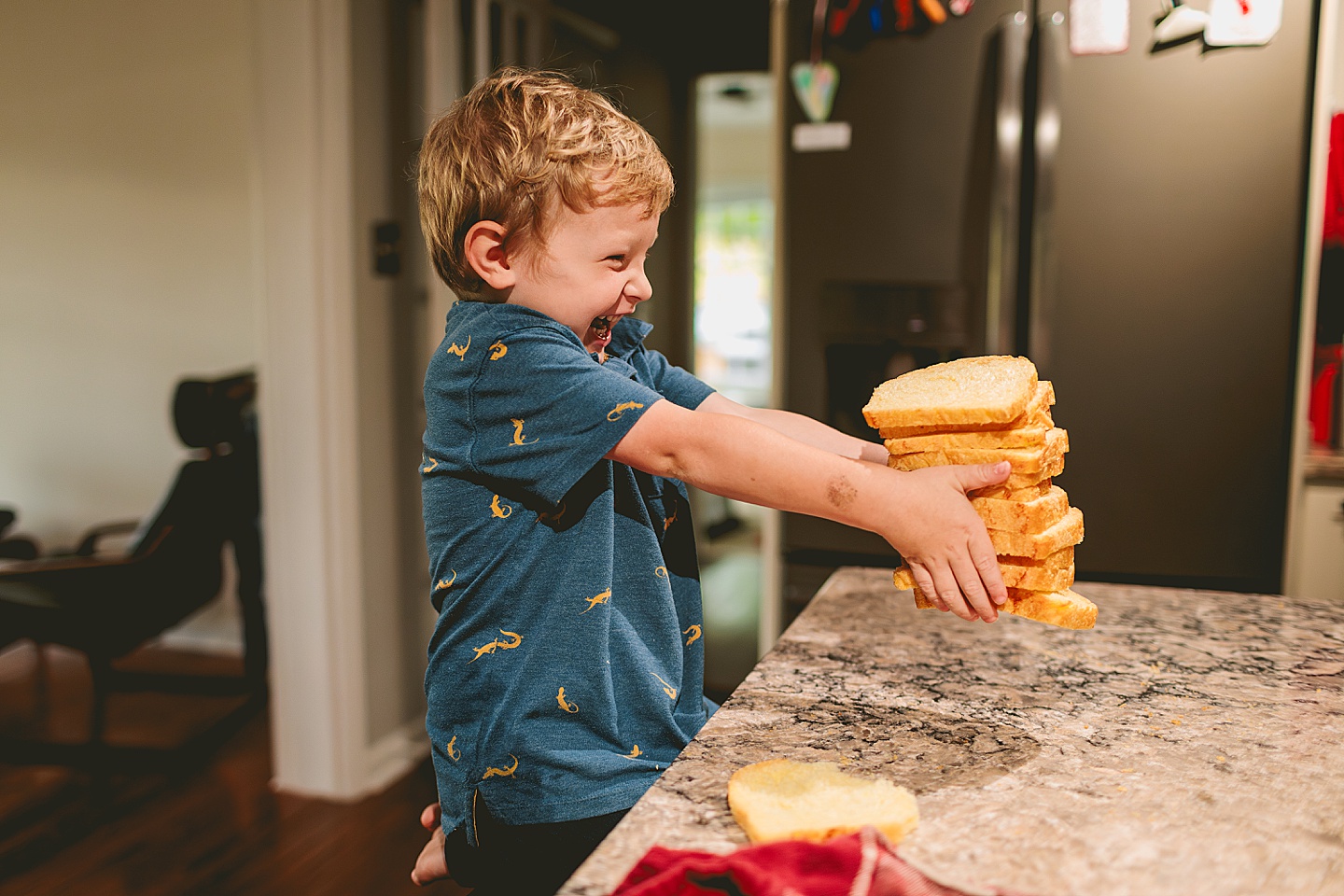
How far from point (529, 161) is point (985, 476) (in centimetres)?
49

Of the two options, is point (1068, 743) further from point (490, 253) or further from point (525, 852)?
point (490, 253)

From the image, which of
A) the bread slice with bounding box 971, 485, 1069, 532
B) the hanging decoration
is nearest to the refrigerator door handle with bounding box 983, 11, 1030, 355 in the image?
the hanging decoration

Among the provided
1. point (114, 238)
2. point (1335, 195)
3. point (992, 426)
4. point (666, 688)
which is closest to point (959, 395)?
point (992, 426)

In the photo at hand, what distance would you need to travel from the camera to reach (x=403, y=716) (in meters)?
2.86

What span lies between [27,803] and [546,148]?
264 cm

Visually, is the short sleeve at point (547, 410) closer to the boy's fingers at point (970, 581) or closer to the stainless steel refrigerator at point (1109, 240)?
the boy's fingers at point (970, 581)

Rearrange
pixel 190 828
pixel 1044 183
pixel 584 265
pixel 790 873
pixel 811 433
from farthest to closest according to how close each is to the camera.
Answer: pixel 190 828 < pixel 1044 183 < pixel 811 433 < pixel 584 265 < pixel 790 873

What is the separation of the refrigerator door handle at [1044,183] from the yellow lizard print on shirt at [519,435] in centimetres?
153

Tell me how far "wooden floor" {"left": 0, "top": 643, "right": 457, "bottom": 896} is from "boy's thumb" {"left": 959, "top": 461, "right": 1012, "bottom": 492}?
1790 millimetres

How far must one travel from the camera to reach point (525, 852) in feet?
2.90

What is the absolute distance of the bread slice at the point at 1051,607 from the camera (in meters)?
0.84

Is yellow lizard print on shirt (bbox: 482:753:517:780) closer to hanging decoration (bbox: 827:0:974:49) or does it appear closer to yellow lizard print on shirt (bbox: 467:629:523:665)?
yellow lizard print on shirt (bbox: 467:629:523:665)

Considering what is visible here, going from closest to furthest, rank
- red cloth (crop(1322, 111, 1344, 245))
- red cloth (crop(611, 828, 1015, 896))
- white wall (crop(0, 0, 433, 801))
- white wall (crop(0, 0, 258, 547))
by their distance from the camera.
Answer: red cloth (crop(611, 828, 1015, 896)) → red cloth (crop(1322, 111, 1344, 245)) → white wall (crop(0, 0, 433, 801)) → white wall (crop(0, 0, 258, 547))

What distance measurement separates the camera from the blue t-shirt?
85 centimetres
